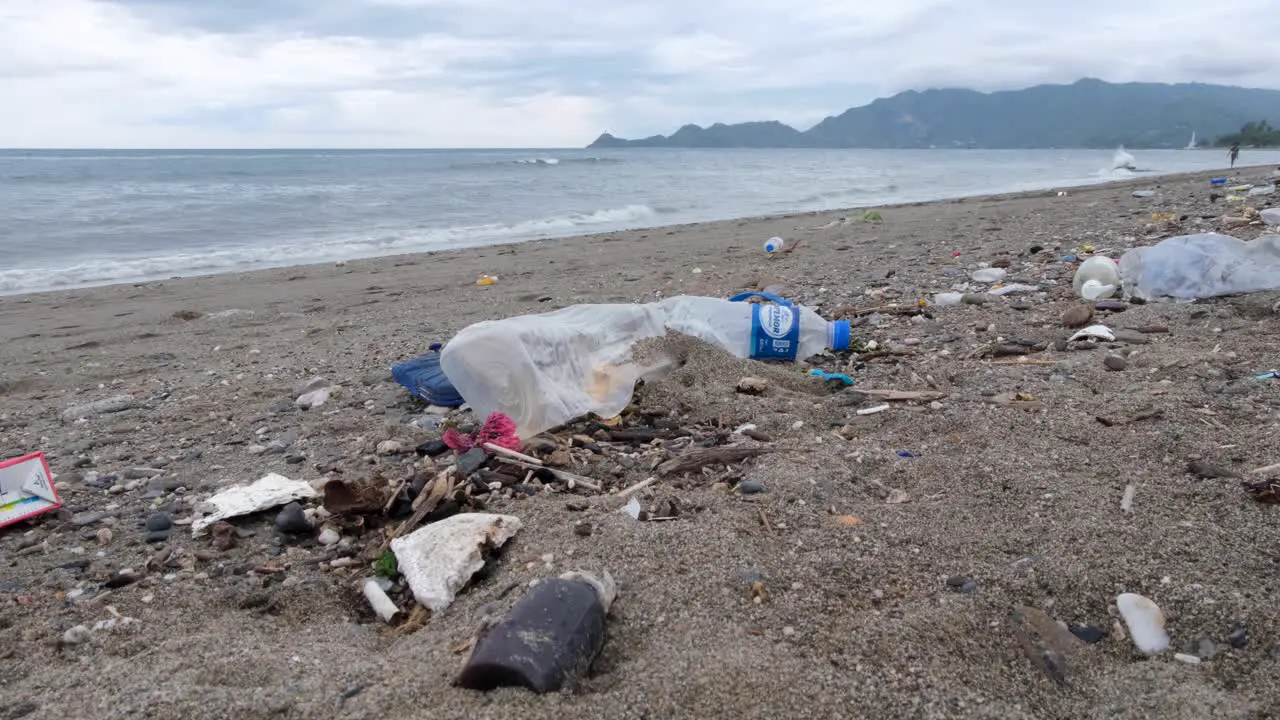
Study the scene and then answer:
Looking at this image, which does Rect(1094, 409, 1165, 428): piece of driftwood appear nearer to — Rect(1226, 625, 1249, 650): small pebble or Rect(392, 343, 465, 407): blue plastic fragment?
Rect(1226, 625, 1249, 650): small pebble

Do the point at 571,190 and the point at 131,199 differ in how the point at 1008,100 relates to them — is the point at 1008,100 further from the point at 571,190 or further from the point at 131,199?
the point at 131,199

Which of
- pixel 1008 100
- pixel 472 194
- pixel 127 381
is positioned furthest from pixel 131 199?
pixel 1008 100

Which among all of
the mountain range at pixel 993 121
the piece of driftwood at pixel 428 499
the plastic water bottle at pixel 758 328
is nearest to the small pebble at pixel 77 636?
the piece of driftwood at pixel 428 499

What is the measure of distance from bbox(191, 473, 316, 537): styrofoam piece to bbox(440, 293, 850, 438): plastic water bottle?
744 millimetres

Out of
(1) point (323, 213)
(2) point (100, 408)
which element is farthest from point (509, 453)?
(1) point (323, 213)

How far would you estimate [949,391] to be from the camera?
3.26 metres

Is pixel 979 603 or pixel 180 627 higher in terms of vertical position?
pixel 979 603

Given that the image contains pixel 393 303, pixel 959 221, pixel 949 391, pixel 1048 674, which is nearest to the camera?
pixel 1048 674

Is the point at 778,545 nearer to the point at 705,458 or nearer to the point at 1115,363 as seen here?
the point at 705,458

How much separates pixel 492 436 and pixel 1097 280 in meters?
3.84

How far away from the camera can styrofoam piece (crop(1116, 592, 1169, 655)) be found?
5.28ft

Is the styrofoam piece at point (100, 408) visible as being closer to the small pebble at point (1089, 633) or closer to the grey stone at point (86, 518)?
the grey stone at point (86, 518)

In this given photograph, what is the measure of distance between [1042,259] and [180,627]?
20.4 ft

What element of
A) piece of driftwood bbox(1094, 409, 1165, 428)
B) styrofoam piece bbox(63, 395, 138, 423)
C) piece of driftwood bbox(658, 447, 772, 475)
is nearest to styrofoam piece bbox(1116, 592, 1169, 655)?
piece of driftwood bbox(1094, 409, 1165, 428)
